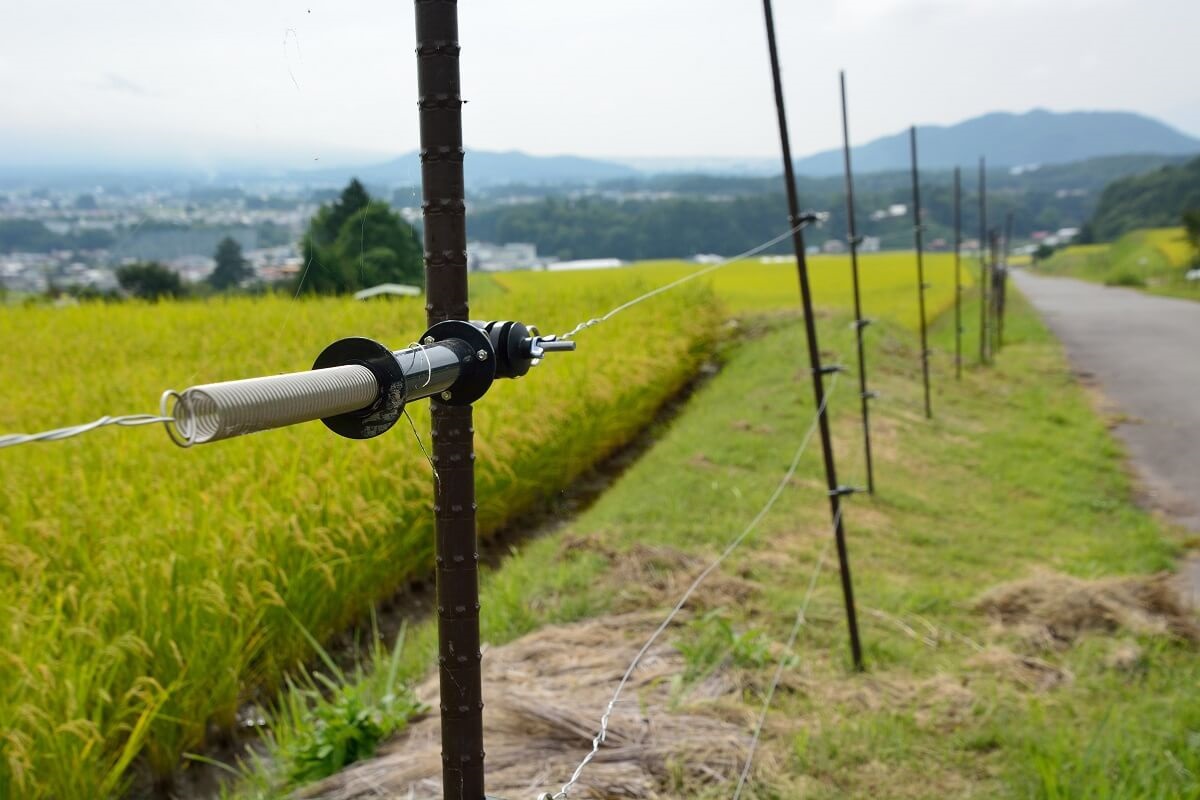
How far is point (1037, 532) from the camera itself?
19.5ft

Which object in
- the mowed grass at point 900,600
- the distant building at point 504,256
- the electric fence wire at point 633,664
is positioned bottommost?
the mowed grass at point 900,600

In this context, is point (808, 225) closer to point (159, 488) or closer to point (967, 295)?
point (159, 488)

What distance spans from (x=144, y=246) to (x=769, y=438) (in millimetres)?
6040

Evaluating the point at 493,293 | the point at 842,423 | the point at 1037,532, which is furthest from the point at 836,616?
the point at 493,293

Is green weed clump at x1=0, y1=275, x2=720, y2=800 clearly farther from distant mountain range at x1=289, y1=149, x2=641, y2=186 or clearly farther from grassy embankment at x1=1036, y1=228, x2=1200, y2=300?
grassy embankment at x1=1036, y1=228, x2=1200, y2=300

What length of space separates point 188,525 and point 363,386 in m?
3.24

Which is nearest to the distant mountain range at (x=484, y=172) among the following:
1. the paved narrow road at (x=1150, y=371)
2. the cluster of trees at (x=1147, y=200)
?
the paved narrow road at (x=1150, y=371)

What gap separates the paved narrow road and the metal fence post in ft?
20.2

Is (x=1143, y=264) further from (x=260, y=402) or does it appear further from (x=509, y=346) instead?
(x=260, y=402)

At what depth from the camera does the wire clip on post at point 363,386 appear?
769 mm

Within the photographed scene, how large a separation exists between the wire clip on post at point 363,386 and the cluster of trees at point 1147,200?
5370 centimetres

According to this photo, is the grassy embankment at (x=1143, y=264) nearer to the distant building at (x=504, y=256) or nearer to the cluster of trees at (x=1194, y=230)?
the cluster of trees at (x=1194, y=230)

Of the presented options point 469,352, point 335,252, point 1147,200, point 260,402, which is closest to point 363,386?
point 260,402

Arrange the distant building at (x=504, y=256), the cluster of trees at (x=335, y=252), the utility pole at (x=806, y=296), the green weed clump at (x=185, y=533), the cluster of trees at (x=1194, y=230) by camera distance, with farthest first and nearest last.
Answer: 1. the cluster of trees at (x=1194, y=230)
2. the distant building at (x=504, y=256)
3. the utility pole at (x=806, y=296)
4. the green weed clump at (x=185, y=533)
5. the cluster of trees at (x=335, y=252)
